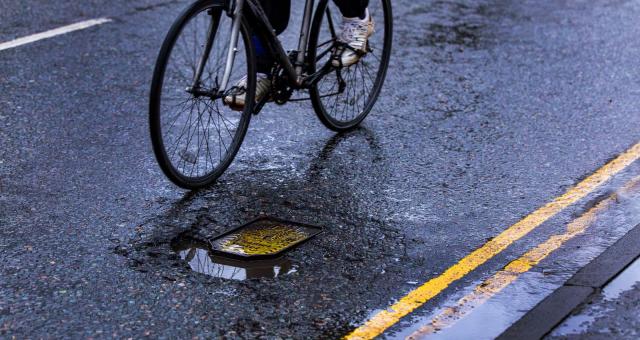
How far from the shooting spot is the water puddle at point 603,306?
4.15 m

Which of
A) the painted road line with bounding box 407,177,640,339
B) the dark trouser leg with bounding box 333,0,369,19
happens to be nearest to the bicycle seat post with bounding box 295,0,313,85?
the dark trouser leg with bounding box 333,0,369,19

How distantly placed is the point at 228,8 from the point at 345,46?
3.59 feet

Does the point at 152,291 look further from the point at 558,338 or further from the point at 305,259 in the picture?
the point at 558,338

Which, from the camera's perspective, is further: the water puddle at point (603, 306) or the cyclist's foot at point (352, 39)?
the cyclist's foot at point (352, 39)

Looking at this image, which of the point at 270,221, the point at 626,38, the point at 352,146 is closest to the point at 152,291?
the point at 270,221

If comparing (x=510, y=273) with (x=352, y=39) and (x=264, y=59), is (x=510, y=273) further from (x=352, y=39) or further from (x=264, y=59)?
(x=352, y=39)

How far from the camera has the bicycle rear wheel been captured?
20.1 feet

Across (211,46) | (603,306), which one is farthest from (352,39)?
(603,306)

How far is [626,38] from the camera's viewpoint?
28.0ft

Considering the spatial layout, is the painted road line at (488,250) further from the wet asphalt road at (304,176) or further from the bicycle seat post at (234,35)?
the bicycle seat post at (234,35)

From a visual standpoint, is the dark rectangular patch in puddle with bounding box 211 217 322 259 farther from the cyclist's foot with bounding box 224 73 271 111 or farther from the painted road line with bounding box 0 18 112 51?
the painted road line with bounding box 0 18 112 51

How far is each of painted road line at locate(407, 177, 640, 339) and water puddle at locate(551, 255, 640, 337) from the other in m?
0.37

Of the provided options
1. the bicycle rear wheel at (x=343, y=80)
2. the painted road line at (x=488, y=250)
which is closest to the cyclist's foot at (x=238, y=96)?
the bicycle rear wheel at (x=343, y=80)

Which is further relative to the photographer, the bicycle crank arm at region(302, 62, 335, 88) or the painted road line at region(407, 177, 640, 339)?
the bicycle crank arm at region(302, 62, 335, 88)
